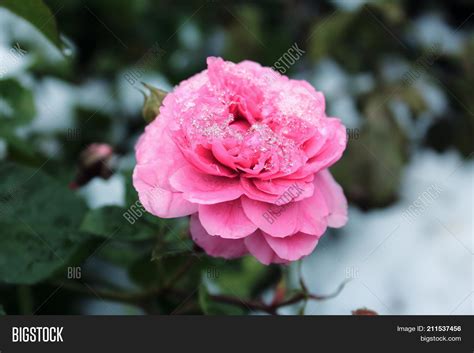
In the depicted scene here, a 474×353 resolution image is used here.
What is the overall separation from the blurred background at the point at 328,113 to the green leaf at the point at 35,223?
51 mm

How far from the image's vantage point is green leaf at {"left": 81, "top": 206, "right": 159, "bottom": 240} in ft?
2.05

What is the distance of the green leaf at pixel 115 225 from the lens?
62 centimetres

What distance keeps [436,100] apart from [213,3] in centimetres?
47

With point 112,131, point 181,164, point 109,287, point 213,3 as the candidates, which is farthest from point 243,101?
point 213,3

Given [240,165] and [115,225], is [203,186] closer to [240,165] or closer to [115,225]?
[240,165]

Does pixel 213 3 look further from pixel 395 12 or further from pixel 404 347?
pixel 404 347

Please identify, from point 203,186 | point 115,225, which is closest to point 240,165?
point 203,186

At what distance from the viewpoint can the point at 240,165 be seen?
0.52 metres

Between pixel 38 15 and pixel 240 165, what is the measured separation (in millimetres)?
237

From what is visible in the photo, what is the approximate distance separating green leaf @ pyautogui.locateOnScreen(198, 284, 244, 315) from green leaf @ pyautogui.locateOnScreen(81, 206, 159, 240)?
0.09 meters

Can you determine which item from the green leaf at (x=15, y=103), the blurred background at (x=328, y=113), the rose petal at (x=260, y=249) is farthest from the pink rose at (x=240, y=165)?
the green leaf at (x=15, y=103)

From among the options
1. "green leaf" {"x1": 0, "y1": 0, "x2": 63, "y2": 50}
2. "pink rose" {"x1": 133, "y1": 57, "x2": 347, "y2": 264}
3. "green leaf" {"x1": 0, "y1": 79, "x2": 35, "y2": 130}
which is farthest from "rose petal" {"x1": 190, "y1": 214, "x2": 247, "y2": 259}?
"green leaf" {"x1": 0, "y1": 79, "x2": 35, "y2": 130}

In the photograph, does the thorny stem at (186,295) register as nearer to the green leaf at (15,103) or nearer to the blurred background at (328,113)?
the blurred background at (328,113)

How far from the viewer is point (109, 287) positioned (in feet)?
2.72
